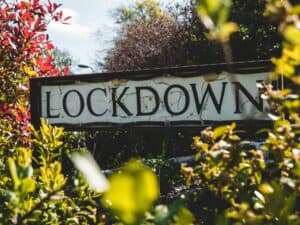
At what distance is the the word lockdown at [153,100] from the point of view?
2762 millimetres

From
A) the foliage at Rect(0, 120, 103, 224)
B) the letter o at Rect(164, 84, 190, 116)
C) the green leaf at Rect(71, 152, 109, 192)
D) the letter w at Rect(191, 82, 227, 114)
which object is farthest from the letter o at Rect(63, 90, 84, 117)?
the green leaf at Rect(71, 152, 109, 192)

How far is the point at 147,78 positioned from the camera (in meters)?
2.95

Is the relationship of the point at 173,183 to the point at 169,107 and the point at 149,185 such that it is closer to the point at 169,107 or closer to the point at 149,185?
the point at 169,107

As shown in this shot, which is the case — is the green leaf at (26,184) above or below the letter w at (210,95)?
→ below

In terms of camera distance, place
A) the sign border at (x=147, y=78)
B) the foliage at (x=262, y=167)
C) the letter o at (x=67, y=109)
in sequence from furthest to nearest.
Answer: the letter o at (x=67, y=109) → the sign border at (x=147, y=78) → the foliage at (x=262, y=167)

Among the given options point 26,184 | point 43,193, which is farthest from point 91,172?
point 43,193

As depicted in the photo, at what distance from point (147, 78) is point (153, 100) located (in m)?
0.13

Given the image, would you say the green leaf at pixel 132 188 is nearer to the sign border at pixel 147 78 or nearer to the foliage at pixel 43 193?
the foliage at pixel 43 193

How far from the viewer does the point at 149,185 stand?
0.39 metres

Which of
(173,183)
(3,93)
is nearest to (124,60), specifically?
(173,183)

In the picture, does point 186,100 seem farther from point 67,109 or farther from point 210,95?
point 67,109

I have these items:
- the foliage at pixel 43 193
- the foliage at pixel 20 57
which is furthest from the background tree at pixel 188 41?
the foliage at pixel 43 193

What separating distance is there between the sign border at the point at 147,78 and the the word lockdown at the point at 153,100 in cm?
2

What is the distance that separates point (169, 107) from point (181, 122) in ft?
0.39
